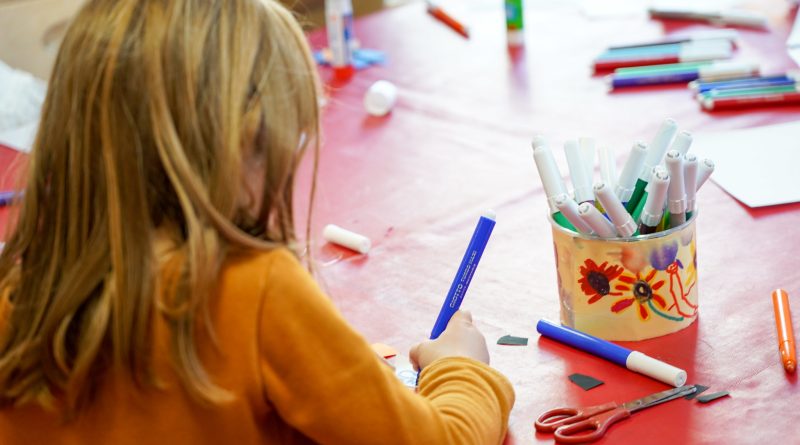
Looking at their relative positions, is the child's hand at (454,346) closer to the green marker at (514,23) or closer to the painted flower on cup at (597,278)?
the painted flower on cup at (597,278)

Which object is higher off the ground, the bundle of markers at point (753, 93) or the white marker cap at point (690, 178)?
the white marker cap at point (690, 178)

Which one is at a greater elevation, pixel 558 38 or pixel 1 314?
pixel 1 314

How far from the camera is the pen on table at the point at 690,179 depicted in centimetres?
85

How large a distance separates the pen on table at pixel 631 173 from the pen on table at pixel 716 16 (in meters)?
0.92

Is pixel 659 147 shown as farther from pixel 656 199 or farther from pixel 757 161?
pixel 757 161

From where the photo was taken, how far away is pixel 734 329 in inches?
35.4

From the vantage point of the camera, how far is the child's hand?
2.78ft

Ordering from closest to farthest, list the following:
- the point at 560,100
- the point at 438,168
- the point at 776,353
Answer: the point at 776,353
the point at 438,168
the point at 560,100

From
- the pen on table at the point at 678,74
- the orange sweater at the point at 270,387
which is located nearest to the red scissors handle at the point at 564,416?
the orange sweater at the point at 270,387

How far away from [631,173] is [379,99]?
0.73 metres

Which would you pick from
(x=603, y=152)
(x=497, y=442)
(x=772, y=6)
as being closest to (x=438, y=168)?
(x=603, y=152)

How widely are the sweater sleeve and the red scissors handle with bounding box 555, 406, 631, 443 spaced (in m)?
0.11

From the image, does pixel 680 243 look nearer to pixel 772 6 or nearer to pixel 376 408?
pixel 376 408

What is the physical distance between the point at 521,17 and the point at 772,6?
1.44ft
